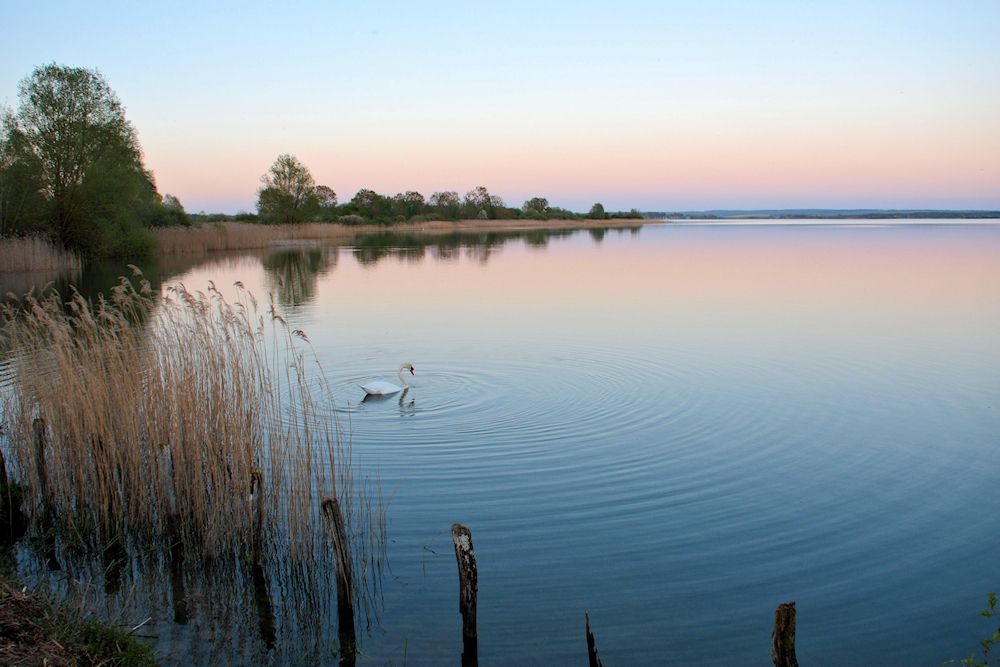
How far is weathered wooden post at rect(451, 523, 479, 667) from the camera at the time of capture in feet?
12.7

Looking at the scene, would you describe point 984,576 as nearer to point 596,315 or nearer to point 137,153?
point 596,315

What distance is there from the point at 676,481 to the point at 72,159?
105ft

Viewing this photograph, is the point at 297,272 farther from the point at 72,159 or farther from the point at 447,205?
the point at 447,205

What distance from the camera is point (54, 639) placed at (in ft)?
11.1

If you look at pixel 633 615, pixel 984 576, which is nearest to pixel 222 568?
pixel 633 615

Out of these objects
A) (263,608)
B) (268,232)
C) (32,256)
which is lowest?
(263,608)

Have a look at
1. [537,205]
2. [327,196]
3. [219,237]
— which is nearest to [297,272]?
[219,237]

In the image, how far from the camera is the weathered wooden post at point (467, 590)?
386cm

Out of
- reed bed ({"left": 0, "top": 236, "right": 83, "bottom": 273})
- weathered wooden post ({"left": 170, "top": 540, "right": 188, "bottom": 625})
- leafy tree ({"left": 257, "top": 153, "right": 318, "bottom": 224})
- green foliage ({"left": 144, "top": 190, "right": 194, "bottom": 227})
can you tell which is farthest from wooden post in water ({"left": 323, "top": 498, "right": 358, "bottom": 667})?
leafy tree ({"left": 257, "top": 153, "right": 318, "bottom": 224})

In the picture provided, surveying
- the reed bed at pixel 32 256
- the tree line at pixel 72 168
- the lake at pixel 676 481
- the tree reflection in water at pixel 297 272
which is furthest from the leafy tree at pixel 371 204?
the lake at pixel 676 481

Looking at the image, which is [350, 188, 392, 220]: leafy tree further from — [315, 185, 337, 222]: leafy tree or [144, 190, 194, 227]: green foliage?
[144, 190, 194, 227]: green foliage

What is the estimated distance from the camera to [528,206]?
117125 mm

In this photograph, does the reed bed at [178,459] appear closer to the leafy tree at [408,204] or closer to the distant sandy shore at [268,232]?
the distant sandy shore at [268,232]

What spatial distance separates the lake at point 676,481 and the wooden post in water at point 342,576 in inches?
5.0
